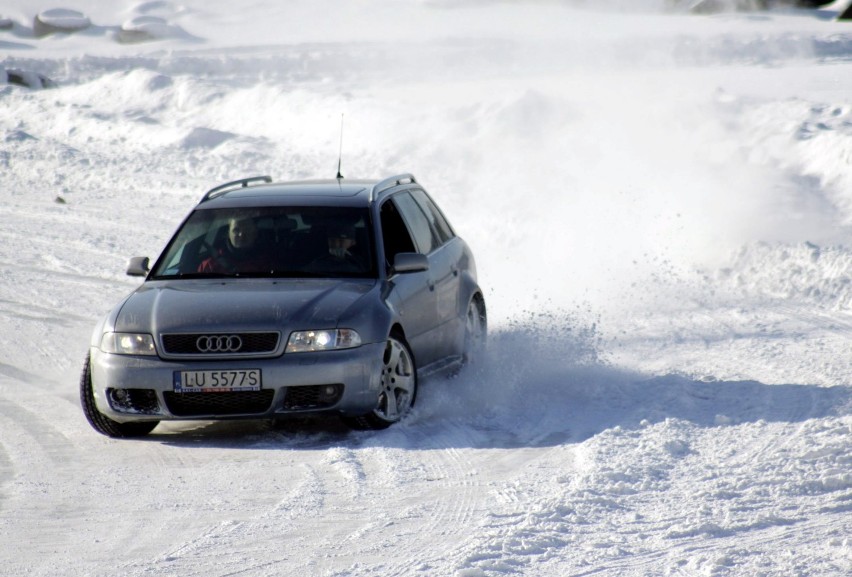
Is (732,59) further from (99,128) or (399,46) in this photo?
(99,128)

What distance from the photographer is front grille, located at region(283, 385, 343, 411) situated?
691 cm

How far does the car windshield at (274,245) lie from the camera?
25.4 ft

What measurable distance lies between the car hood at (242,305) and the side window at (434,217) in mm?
1620

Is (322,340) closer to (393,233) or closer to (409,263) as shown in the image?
(409,263)

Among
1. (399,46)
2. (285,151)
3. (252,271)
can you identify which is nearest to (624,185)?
(285,151)

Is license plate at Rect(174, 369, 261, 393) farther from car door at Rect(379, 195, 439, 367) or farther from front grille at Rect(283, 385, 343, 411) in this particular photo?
car door at Rect(379, 195, 439, 367)

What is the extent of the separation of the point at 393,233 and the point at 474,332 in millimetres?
1244

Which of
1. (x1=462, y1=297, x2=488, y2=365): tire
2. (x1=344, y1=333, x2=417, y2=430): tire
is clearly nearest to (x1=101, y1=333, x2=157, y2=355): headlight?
(x1=344, y1=333, x2=417, y2=430): tire

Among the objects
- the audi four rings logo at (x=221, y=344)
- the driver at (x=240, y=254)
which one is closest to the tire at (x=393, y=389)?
the audi four rings logo at (x=221, y=344)

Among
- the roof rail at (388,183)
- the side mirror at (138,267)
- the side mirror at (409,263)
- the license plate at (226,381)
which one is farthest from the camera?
the roof rail at (388,183)

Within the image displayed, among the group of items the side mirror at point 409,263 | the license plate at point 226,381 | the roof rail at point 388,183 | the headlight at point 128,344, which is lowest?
the license plate at point 226,381

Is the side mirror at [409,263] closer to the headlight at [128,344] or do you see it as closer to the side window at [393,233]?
the side window at [393,233]

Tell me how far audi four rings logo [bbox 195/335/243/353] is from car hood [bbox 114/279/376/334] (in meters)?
0.05

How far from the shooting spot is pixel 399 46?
37906 millimetres
